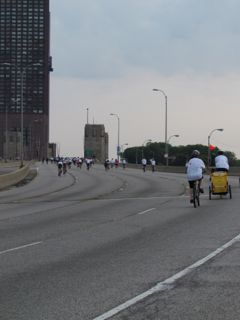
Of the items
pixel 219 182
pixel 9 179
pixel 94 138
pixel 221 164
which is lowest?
pixel 9 179

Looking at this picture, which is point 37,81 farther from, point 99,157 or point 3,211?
point 99,157

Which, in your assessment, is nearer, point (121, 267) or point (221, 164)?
point (121, 267)

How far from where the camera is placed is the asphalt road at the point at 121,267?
260 inches

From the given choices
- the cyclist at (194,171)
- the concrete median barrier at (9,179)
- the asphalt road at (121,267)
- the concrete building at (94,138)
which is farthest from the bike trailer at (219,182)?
the concrete building at (94,138)

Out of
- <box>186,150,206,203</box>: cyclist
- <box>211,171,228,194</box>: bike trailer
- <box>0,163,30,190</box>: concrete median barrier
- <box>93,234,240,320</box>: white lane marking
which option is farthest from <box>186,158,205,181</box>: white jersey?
<box>0,163,30,190</box>: concrete median barrier

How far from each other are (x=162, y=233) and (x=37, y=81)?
82.2 meters

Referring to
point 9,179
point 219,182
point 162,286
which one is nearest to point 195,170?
point 219,182

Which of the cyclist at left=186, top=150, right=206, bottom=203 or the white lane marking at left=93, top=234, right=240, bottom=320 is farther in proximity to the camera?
the cyclist at left=186, top=150, right=206, bottom=203

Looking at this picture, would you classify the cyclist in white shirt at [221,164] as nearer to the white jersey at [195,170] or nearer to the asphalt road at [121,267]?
the white jersey at [195,170]

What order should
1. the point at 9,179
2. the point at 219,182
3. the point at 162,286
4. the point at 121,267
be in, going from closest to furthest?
the point at 162,286 < the point at 121,267 < the point at 219,182 < the point at 9,179

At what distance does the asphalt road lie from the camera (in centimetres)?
660

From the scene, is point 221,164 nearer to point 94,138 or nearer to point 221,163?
point 221,163

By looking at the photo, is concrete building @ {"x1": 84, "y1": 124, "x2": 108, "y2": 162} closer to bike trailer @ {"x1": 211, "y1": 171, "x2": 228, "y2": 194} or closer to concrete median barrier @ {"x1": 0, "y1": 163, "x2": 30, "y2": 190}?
concrete median barrier @ {"x1": 0, "y1": 163, "x2": 30, "y2": 190}

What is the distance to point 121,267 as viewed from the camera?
908 centimetres
